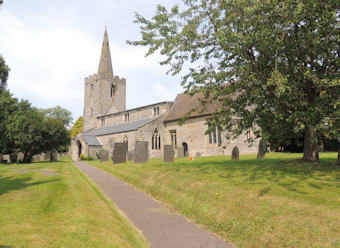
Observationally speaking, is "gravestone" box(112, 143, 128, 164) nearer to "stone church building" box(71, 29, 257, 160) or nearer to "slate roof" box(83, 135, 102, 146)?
"stone church building" box(71, 29, 257, 160)

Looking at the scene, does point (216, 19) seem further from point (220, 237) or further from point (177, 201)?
point (220, 237)

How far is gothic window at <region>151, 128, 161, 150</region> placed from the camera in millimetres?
33281

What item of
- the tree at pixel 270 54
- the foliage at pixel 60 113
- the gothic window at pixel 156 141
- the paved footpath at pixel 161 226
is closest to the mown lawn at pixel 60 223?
the paved footpath at pixel 161 226

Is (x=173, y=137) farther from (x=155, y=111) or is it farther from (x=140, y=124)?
(x=155, y=111)

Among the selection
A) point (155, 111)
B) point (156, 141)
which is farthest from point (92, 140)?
point (156, 141)

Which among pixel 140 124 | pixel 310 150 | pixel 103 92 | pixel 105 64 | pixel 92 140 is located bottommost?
pixel 310 150

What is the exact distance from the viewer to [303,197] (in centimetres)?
582

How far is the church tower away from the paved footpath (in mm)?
44057

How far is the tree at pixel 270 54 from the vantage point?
765 cm

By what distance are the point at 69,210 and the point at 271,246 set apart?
428cm

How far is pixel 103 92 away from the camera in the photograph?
4975 cm

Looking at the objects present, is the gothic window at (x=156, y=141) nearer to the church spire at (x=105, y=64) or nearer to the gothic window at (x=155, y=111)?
the gothic window at (x=155, y=111)

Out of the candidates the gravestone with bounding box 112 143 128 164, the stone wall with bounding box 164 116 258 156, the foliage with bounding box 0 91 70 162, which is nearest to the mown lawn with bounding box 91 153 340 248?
the gravestone with bounding box 112 143 128 164

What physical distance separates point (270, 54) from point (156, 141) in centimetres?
2578
